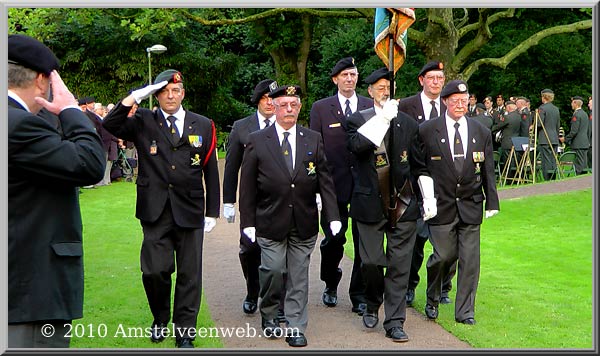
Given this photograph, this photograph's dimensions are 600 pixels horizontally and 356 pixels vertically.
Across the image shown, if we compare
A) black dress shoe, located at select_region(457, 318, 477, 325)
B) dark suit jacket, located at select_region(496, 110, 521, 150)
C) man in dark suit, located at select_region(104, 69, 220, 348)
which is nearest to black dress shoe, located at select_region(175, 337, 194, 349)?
man in dark suit, located at select_region(104, 69, 220, 348)

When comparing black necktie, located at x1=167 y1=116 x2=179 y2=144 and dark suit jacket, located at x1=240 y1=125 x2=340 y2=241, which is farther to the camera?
dark suit jacket, located at x1=240 y1=125 x2=340 y2=241

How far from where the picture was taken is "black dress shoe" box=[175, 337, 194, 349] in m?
7.55

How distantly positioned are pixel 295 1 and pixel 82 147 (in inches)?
138

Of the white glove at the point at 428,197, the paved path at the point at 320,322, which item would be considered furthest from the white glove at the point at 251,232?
the white glove at the point at 428,197

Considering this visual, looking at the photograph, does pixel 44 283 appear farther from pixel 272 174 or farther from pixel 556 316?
pixel 556 316

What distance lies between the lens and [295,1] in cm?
775

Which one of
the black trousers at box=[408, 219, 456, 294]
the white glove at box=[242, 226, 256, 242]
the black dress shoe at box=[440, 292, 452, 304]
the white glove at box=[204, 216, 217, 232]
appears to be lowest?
the black dress shoe at box=[440, 292, 452, 304]

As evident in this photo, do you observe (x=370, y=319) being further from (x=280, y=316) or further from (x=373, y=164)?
(x=373, y=164)

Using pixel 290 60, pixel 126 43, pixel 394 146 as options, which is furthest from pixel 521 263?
pixel 126 43

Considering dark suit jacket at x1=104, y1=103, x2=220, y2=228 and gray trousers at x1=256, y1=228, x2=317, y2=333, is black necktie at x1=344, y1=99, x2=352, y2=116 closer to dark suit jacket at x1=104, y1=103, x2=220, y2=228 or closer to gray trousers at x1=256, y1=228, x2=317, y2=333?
gray trousers at x1=256, y1=228, x2=317, y2=333

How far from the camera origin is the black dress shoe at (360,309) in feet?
29.7

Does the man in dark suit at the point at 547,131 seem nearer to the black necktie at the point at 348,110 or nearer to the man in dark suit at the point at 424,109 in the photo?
the man in dark suit at the point at 424,109

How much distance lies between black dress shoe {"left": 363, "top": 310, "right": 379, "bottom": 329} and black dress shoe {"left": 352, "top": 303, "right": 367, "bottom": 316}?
0.62 meters

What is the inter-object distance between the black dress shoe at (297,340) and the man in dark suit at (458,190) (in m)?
1.68
